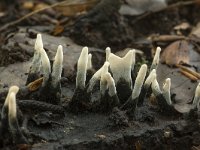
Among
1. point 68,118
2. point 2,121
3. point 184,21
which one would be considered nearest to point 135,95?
point 68,118

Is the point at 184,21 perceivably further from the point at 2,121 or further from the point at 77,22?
the point at 2,121

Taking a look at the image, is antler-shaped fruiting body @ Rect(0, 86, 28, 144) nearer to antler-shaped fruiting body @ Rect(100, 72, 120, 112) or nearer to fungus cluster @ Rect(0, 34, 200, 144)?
fungus cluster @ Rect(0, 34, 200, 144)

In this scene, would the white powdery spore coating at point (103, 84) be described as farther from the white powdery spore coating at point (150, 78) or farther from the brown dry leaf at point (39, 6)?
the brown dry leaf at point (39, 6)

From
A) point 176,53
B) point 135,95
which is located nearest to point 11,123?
point 135,95

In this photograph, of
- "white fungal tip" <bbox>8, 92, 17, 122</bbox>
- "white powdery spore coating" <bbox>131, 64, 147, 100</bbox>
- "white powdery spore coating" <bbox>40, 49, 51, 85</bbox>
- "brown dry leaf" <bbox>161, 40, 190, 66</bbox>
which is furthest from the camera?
"brown dry leaf" <bbox>161, 40, 190, 66</bbox>

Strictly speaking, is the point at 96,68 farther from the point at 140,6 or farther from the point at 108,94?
the point at 140,6

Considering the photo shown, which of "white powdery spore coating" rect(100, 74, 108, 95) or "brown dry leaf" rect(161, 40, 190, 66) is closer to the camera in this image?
"white powdery spore coating" rect(100, 74, 108, 95)

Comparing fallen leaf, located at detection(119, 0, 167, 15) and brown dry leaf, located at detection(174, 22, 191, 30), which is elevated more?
fallen leaf, located at detection(119, 0, 167, 15)

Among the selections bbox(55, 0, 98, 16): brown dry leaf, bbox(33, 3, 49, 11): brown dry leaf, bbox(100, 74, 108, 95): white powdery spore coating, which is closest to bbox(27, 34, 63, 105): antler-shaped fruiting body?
bbox(100, 74, 108, 95): white powdery spore coating
